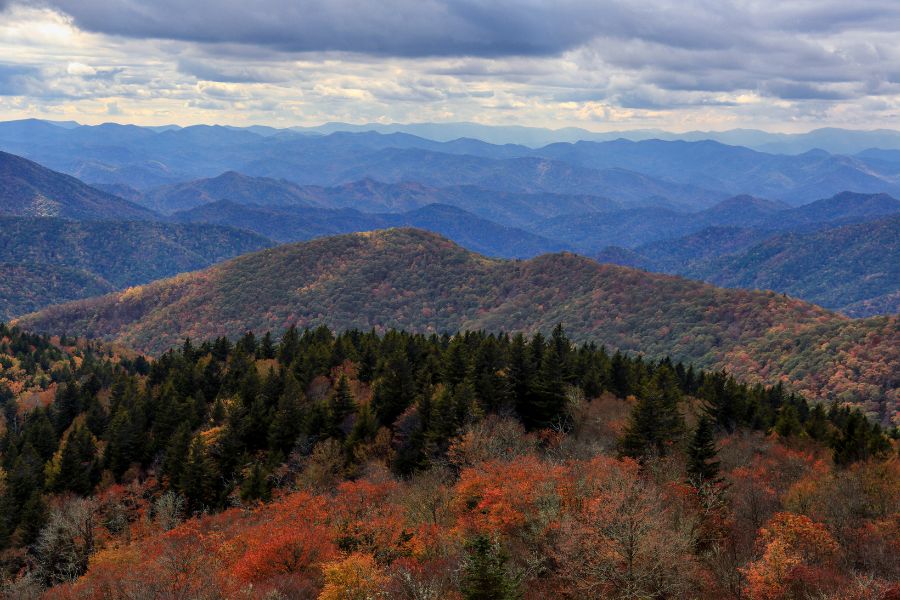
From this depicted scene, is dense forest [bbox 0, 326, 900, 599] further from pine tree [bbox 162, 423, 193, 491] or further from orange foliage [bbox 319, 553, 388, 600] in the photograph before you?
pine tree [bbox 162, 423, 193, 491]

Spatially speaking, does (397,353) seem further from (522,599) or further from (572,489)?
(522,599)

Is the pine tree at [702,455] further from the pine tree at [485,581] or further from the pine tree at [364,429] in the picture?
the pine tree at [364,429]

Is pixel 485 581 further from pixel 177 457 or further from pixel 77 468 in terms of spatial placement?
pixel 77 468

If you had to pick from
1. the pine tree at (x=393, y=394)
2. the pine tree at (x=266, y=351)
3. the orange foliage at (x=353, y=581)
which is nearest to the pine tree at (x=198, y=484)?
the pine tree at (x=393, y=394)

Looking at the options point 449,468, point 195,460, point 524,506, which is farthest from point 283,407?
point 524,506

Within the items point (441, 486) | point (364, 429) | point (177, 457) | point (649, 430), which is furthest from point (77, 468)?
point (649, 430)
